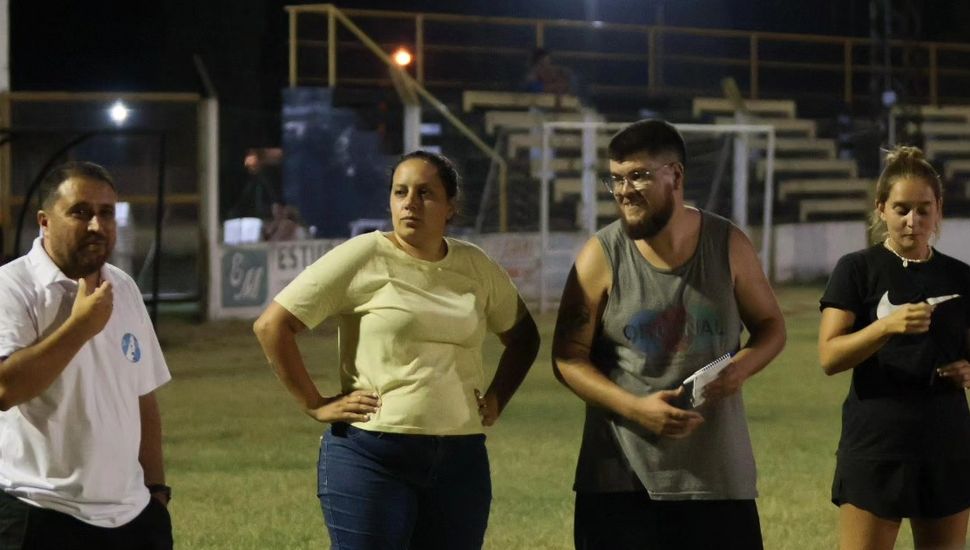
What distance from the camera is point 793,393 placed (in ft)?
39.7

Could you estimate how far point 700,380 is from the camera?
3701 mm

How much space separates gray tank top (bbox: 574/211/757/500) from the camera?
3787mm

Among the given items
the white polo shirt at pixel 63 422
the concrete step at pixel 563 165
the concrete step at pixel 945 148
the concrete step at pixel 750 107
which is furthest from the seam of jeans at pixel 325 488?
the concrete step at pixel 945 148

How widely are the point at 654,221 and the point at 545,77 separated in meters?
21.4

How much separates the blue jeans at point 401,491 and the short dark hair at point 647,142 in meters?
0.86

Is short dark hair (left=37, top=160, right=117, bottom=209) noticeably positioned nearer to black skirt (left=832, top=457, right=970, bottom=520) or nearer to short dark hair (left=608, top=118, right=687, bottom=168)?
short dark hair (left=608, top=118, right=687, bottom=168)

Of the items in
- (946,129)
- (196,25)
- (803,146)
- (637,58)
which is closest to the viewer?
(637,58)

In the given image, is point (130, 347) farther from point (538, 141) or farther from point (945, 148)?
point (945, 148)

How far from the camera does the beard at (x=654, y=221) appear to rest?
12.4 ft

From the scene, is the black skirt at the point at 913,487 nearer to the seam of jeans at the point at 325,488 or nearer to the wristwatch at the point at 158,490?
the seam of jeans at the point at 325,488

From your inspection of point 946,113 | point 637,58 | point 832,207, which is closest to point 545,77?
point 637,58

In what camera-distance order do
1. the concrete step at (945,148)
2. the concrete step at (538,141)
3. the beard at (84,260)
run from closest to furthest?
the beard at (84,260)
the concrete step at (538,141)
the concrete step at (945,148)

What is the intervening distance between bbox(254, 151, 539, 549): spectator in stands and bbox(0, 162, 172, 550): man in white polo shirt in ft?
1.71

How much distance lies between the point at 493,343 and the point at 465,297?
11679 mm
